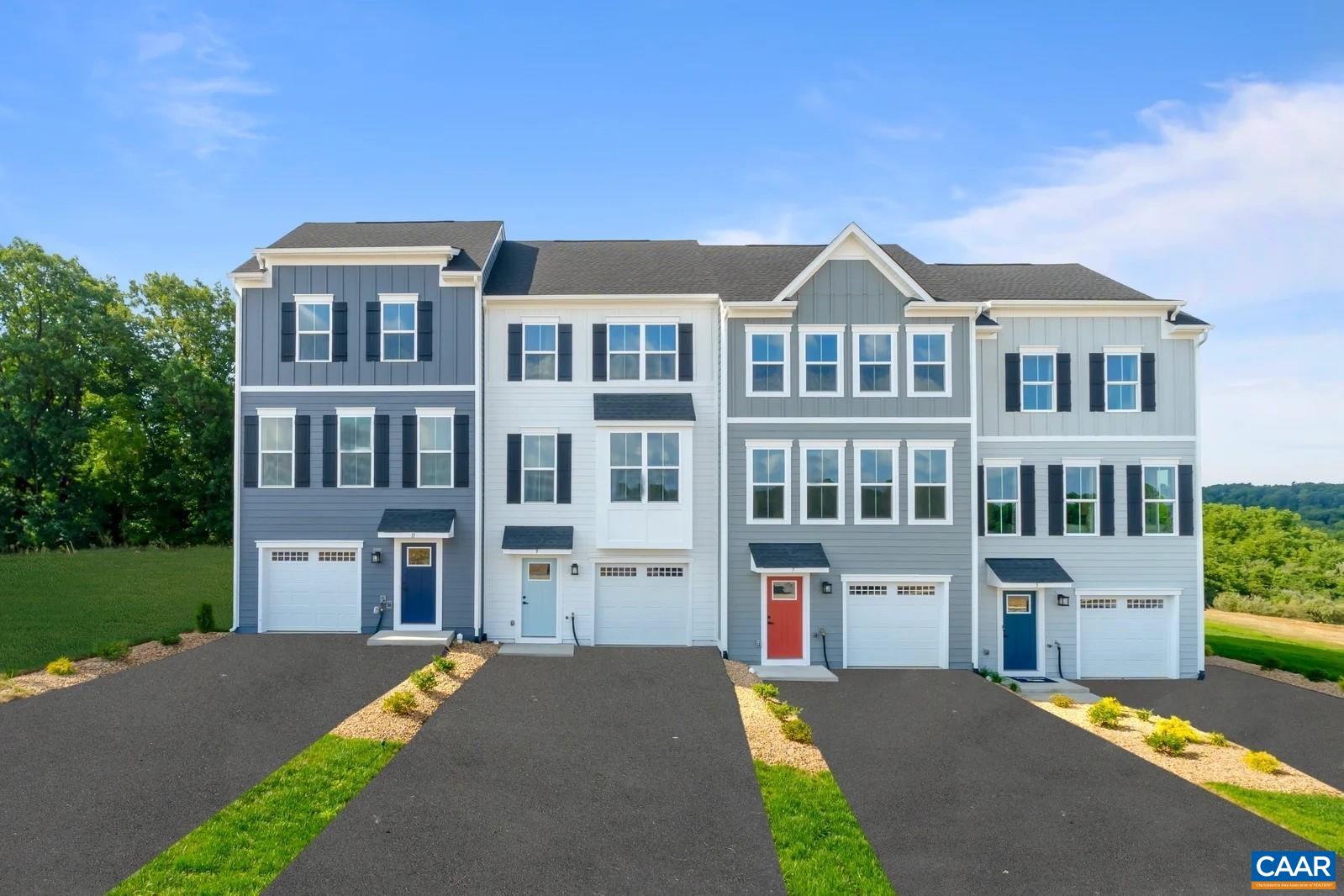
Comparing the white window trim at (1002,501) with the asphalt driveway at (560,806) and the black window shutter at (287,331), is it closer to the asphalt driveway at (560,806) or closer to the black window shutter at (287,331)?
the asphalt driveway at (560,806)

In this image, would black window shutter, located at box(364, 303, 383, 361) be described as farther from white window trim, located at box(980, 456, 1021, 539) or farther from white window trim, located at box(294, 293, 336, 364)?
white window trim, located at box(980, 456, 1021, 539)

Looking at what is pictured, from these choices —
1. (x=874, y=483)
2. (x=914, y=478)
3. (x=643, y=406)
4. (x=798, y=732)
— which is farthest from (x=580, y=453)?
(x=798, y=732)

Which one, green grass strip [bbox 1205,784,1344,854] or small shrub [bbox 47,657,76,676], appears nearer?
green grass strip [bbox 1205,784,1344,854]

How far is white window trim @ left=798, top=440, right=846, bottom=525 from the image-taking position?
16.5 meters

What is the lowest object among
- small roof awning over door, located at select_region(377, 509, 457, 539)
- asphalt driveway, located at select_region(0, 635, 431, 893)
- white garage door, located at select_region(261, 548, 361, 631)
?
asphalt driveway, located at select_region(0, 635, 431, 893)

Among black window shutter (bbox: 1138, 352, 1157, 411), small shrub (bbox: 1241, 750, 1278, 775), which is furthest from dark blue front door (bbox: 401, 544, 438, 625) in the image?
black window shutter (bbox: 1138, 352, 1157, 411)

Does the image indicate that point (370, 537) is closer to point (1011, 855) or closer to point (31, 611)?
point (31, 611)

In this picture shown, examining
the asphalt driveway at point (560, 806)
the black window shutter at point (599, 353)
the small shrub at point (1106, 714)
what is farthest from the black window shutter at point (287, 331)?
the small shrub at point (1106, 714)

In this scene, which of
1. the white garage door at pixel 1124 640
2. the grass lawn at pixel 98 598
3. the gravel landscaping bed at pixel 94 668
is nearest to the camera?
the gravel landscaping bed at pixel 94 668

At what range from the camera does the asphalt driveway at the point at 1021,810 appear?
7.34 meters

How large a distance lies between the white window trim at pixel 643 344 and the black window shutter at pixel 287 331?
6.55 m

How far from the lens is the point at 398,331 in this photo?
17.0 meters

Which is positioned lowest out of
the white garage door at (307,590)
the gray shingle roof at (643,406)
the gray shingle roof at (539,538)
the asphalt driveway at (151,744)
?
the asphalt driveway at (151,744)

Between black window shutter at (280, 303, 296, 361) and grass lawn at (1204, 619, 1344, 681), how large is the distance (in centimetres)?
2644
